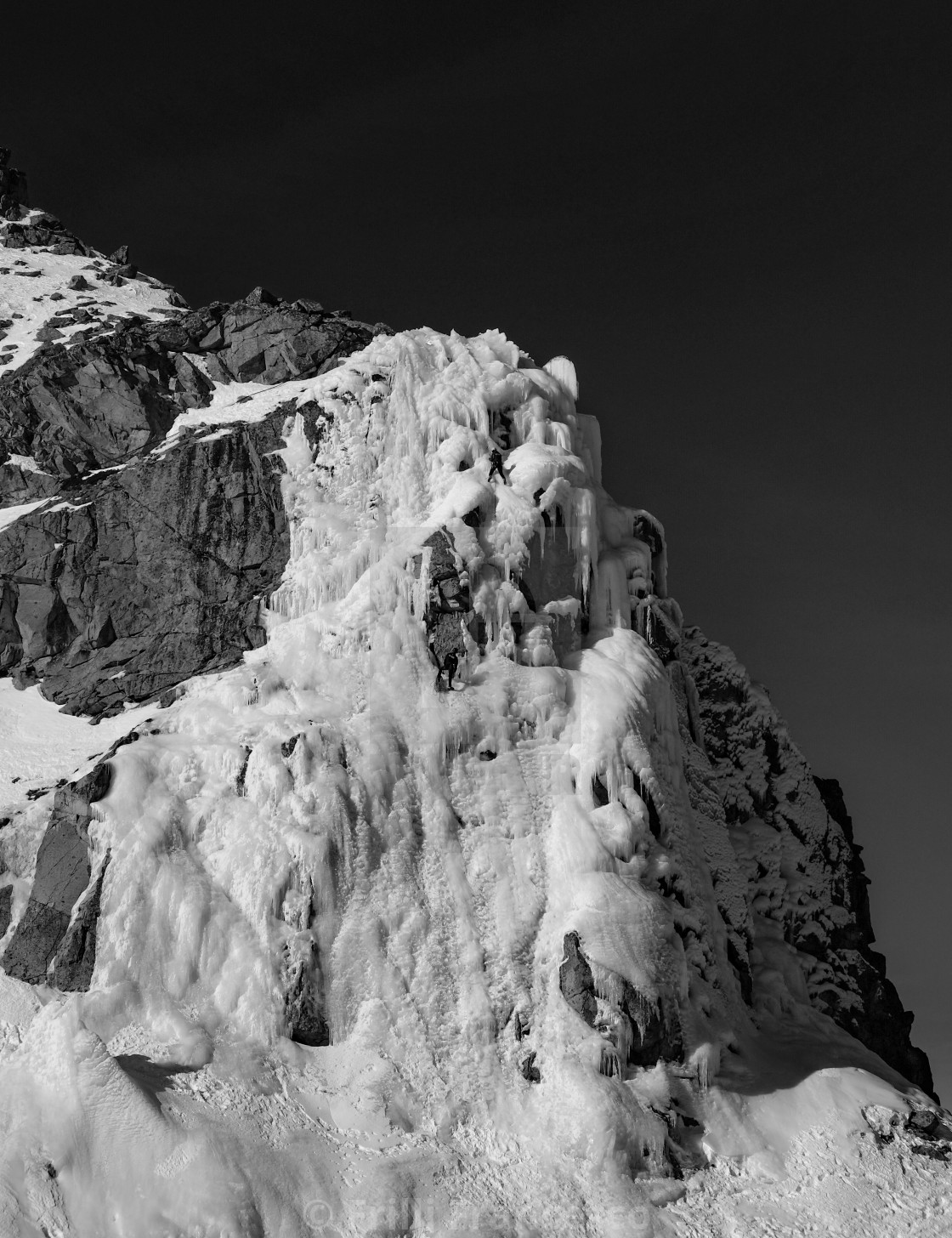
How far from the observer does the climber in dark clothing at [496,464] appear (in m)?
61.6

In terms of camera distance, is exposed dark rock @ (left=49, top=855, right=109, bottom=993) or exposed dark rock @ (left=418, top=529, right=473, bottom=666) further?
exposed dark rock @ (left=418, top=529, right=473, bottom=666)

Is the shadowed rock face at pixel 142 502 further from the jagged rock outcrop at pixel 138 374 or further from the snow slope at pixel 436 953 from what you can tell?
the snow slope at pixel 436 953

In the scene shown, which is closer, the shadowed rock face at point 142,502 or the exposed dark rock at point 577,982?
the exposed dark rock at point 577,982

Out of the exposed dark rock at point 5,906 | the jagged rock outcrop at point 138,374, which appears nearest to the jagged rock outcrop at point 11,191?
the jagged rock outcrop at point 138,374

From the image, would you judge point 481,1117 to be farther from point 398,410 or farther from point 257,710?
point 398,410

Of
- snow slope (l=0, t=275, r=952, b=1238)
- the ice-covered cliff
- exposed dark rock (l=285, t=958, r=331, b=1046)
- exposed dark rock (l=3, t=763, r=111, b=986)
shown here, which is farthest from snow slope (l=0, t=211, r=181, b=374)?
exposed dark rock (l=285, t=958, r=331, b=1046)

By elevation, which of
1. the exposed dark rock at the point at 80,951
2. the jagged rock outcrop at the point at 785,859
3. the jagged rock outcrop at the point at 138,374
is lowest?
the jagged rock outcrop at the point at 785,859

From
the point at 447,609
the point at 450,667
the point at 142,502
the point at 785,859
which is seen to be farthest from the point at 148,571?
the point at 785,859

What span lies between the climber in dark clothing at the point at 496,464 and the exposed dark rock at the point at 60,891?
18233 millimetres

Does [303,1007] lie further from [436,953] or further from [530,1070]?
[530,1070]

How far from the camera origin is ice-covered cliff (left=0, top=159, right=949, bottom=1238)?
150 feet

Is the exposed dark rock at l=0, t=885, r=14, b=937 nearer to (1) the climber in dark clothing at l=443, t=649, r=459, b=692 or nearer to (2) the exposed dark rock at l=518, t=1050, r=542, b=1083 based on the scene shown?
(1) the climber in dark clothing at l=443, t=649, r=459, b=692

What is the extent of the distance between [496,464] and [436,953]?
1933 centimetres

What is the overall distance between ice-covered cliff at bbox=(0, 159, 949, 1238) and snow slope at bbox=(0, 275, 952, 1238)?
0.12 metres
